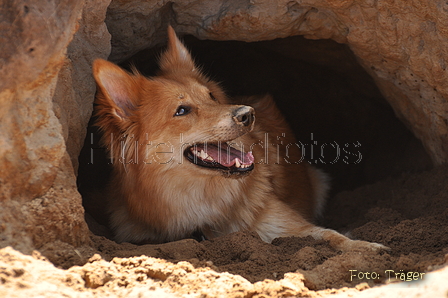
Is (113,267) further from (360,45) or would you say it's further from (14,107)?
(360,45)

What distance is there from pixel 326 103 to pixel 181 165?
3.24 m

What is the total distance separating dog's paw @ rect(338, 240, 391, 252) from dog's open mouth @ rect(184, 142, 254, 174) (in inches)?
33.8

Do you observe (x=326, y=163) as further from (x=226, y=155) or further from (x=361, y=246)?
(x=361, y=246)

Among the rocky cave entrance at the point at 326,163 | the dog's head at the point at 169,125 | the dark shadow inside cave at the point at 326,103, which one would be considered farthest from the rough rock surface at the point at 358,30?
the dark shadow inside cave at the point at 326,103

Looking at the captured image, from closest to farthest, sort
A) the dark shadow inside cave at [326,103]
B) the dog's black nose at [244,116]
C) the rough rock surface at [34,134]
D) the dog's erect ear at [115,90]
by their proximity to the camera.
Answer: the rough rock surface at [34,134] → the dog's erect ear at [115,90] → the dog's black nose at [244,116] → the dark shadow inside cave at [326,103]

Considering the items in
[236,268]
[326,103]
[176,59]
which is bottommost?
[236,268]

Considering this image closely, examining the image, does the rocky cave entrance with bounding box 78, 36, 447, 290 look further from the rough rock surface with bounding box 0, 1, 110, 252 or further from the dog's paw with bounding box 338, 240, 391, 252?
the rough rock surface with bounding box 0, 1, 110, 252

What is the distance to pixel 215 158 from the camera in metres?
3.43

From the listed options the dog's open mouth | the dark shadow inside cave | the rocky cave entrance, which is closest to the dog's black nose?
the dog's open mouth

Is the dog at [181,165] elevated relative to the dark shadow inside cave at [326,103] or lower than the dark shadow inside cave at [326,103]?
lower

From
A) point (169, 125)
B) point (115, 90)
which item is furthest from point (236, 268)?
point (115, 90)

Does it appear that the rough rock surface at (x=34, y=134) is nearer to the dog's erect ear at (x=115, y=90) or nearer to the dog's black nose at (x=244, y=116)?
the dog's erect ear at (x=115, y=90)

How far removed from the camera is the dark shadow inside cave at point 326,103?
5471mm

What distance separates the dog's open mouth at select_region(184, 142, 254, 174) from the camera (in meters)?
3.38
